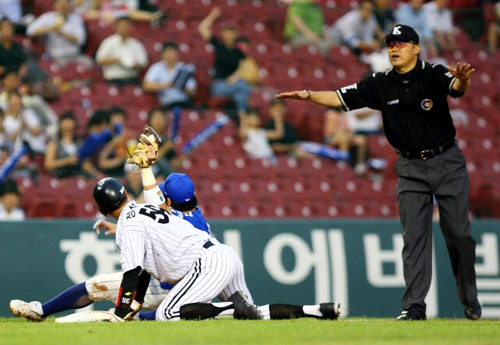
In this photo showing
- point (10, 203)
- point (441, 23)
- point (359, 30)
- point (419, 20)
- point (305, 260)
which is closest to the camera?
point (305, 260)

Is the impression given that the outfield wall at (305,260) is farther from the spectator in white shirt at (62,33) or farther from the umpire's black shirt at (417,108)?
the spectator in white shirt at (62,33)

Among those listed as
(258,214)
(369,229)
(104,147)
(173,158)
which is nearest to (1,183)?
(104,147)

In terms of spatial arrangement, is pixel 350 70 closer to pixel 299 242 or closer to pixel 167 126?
pixel 167 126

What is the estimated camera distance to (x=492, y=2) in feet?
54.7

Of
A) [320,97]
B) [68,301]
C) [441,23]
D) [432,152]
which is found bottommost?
[68,301]

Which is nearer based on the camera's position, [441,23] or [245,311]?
[245,311]

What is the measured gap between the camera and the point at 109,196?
23.7 feet

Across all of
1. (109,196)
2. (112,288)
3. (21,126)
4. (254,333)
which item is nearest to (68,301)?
(112,288)

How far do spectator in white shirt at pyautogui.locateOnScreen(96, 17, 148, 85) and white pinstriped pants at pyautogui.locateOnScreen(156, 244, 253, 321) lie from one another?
651 cm

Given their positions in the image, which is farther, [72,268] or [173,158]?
[173,158]

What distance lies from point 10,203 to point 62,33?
303cm

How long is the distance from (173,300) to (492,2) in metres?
11.2

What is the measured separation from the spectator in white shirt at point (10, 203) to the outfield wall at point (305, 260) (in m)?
1.61

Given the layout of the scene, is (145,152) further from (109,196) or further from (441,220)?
(441,220)
